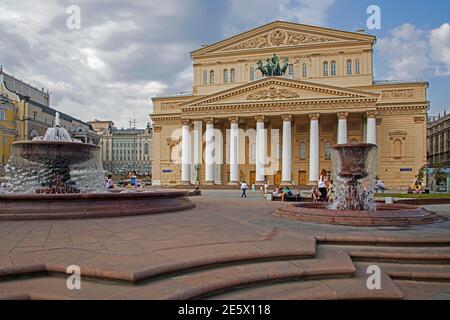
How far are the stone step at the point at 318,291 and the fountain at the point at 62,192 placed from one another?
21.0 feet

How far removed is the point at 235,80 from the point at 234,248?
4956 centimetres

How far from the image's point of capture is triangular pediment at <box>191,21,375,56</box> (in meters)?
49.8

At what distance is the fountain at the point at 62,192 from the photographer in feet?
30.9

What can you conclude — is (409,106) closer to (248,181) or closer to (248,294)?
(248,181)

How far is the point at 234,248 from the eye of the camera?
5.75 m

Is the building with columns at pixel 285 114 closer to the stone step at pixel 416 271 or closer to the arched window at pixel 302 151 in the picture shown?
the arched window at pixel 302 151

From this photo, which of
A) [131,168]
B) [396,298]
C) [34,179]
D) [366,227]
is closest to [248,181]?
[34,179]

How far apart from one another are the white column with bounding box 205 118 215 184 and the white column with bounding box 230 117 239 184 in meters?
2.77

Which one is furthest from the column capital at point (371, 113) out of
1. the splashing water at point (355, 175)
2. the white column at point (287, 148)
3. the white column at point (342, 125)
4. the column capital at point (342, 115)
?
the splashing water at point (355, 175)

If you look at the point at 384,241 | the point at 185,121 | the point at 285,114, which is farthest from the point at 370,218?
the point at 185,121

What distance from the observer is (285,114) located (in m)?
44.7

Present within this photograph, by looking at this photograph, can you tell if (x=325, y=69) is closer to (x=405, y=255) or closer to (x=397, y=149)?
(x=397, y=149)

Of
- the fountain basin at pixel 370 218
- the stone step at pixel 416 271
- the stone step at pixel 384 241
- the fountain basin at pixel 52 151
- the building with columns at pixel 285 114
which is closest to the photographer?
the stone step at pixel 416 271
